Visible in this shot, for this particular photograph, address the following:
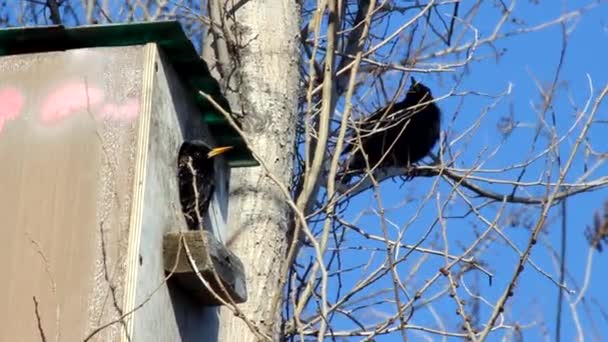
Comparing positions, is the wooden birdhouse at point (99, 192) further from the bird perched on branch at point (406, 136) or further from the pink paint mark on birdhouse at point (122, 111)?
the bird perched on branch at point (406, 136)

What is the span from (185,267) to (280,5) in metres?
1.43

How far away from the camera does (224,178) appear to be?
182 inches

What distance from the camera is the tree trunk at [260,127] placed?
14.8 ft

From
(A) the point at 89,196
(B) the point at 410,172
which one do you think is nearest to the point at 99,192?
(A) the point at 89,196

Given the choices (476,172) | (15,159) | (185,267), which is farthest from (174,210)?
(476,172)

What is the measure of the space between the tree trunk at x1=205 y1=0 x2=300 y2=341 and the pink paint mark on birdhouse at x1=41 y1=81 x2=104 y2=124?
0.83 metres

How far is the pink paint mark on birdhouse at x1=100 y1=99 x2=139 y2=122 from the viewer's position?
3.80 m

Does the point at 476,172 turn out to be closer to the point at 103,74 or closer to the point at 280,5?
the point at 280,5

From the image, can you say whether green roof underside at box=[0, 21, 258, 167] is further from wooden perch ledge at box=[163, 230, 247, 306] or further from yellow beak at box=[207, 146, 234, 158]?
wooden perch ledge at box=[163, 230, 247, 306]

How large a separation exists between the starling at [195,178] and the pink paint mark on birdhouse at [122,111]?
28cm

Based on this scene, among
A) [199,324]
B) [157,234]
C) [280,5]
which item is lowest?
[199,324]

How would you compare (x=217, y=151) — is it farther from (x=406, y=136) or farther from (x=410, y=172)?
(x=406, y=136)

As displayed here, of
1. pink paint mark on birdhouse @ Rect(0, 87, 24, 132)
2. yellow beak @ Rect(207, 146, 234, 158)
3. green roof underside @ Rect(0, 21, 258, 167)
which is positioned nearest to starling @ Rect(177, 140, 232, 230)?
yellow beak @ Rect(207, 146, 234, 158)

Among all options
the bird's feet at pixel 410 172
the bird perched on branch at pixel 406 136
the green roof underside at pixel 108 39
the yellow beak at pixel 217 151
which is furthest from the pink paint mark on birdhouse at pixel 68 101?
the bird's feet at pixel 410 172
